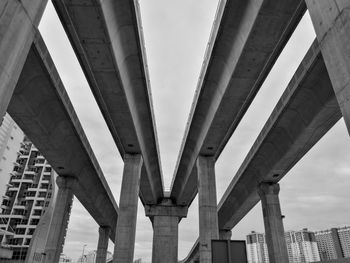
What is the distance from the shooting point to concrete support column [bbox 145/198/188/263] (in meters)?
46.8

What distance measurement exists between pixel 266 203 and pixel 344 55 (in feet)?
85.8

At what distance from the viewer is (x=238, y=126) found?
83.8 ft

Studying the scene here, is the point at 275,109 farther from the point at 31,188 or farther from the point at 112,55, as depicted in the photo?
the point at 31,188

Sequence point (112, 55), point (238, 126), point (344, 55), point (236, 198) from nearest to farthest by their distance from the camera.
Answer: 1. point (344, 55)
2. point (112, 55)
3. point (238, 126)
4. point (236, 198)

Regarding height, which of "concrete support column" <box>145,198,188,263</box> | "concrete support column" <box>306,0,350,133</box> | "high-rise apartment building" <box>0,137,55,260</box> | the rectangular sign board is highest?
Result: "high-rise apartment building" <box>0,137,55,260</box>

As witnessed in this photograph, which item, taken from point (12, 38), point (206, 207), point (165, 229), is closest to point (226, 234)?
point (165, 229)

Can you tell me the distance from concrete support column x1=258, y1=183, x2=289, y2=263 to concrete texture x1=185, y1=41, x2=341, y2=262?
1220 mm

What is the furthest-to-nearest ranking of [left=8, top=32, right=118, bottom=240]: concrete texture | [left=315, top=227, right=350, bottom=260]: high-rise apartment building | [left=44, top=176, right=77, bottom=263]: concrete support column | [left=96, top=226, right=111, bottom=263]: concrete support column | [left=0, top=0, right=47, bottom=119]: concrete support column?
[left=315, top=227, right=350, bottom=260]: high-rise apartment building, [left=96, top=226, right=111, bottom=263]: concrete support column, [left=44, top=176, right=77, bottom=263]: concrete support column, [left=8, top=32, right=118, bottom=240]: concrete texture, [left=0, top=0, right=47, bottom=119]: concrete support column

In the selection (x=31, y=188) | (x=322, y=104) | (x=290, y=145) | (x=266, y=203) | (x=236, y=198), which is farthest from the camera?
(x=31, y=188)

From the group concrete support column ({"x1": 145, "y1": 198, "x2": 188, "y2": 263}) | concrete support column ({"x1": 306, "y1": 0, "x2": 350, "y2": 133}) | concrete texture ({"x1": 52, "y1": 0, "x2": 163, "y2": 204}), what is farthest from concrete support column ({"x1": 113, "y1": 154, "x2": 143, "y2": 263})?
concrete support column ({"x1": 145, "y1": 198, "x2": 188, "y2": 263})

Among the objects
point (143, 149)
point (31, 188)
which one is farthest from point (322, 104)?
point (31, 188)

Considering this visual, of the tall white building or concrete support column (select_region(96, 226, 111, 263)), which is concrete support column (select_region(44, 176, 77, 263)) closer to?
concrete support column (select_region(96, 226, 111, 263))

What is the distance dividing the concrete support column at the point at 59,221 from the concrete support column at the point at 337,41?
28782 millimetres

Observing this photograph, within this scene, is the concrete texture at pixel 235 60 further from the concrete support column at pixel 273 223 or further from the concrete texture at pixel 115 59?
the concrete support column at pixel 273 223
